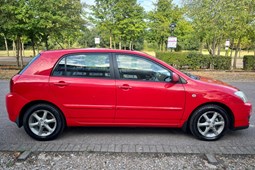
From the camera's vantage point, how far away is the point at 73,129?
13.8 ft

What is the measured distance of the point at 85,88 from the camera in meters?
3.59

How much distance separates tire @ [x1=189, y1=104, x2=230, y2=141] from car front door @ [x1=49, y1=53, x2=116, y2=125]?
1437mm

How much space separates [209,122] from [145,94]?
1.22 m

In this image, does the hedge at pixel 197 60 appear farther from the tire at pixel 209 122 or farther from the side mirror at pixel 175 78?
the side mirror at pixel 175 78

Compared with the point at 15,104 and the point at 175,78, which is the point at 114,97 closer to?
the point at 175,78

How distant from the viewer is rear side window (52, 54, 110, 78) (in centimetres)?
367

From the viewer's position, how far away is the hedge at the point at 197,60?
14117 millimetres

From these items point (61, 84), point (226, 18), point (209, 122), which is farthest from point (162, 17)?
point (61, 84)

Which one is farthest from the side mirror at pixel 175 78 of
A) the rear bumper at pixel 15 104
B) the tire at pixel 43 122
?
the rear bumper at pixel 15 104

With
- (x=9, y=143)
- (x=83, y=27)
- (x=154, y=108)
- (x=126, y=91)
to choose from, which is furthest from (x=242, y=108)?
(x=83, y=27)

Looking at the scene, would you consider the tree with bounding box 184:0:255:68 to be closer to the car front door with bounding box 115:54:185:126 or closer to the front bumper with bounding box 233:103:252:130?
the front bumper with bounding box 233:103:252:130

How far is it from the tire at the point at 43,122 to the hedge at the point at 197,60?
459 inches

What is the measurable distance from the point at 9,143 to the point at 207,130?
10.9ft

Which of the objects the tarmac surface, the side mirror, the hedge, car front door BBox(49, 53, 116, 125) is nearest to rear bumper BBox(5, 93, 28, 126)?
the tarmac surface
